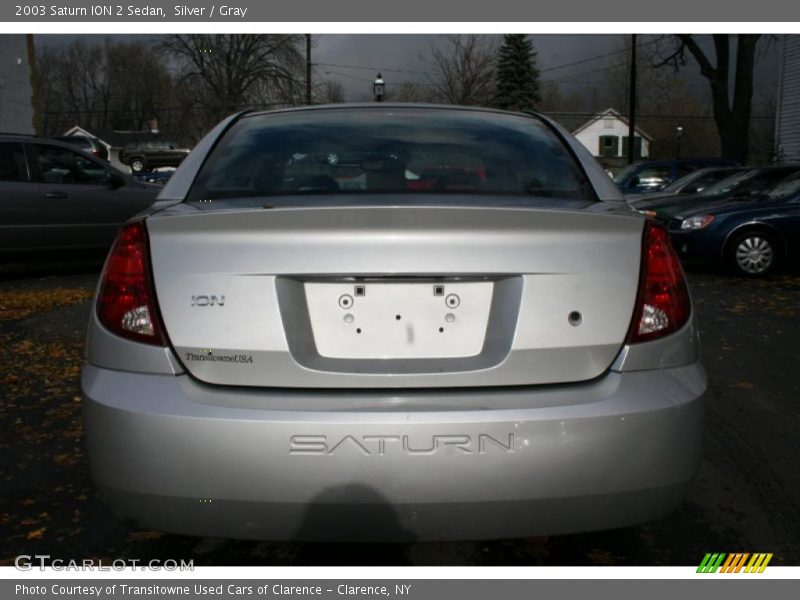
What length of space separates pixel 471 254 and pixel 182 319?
0.82m

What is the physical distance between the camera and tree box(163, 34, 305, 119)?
46.5m

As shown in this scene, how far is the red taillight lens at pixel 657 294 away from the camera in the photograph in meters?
2.24

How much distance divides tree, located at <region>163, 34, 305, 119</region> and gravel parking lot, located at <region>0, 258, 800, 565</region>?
135ft

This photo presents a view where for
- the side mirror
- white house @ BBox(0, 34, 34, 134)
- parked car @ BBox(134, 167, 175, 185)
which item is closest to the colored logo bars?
the side mirror

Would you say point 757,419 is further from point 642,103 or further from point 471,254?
point 642,103

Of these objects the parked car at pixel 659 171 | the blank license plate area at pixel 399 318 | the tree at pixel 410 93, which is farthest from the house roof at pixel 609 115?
the blank license plate area at pixel 399 318

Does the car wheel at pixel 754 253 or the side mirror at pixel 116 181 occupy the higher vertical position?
the side mirror at pixel 116 181

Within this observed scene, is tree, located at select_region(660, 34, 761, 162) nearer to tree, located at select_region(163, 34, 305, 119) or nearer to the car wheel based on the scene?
the car wheel

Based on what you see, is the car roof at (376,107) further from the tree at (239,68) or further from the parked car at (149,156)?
the parked car at (149,156)

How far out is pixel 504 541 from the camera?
2918mm

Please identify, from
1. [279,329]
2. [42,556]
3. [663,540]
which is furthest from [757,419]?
[42,556]

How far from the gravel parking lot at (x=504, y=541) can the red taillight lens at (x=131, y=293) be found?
0.99 metres

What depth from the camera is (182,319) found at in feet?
7.14

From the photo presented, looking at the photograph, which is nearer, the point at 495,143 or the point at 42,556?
the point at 42,556
